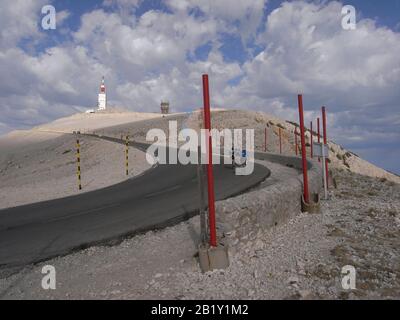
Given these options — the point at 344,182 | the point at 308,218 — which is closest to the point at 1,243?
the point at 308,218

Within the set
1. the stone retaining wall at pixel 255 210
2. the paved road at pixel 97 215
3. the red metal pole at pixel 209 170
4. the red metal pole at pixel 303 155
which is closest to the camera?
the red metal pole at pixel 209 170

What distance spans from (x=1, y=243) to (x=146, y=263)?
3654 millimetres

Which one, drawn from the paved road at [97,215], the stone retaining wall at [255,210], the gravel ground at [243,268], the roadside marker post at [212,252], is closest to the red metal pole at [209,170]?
the roadside marker post at [212,252]

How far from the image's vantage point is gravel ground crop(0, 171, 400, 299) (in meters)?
5.84

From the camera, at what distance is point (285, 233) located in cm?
876

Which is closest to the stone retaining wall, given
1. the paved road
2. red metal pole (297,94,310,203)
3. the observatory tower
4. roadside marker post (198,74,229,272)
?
red metal pole (297,94,310,203)

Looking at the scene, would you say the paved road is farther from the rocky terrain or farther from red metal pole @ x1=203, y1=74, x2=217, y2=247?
red metal pole @ x1=203, y1=74, x2=217, y2=247

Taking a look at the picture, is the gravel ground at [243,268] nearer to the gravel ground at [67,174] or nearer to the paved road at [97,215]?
the paved road at [97,215]

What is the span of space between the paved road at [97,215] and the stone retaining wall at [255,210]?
7.84 ft

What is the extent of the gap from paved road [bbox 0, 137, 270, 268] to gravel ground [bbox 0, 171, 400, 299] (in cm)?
63

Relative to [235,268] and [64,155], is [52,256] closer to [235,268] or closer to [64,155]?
[235,268]

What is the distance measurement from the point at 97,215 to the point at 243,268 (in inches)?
214

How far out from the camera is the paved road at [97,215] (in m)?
8.45

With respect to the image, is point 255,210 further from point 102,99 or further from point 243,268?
point 102,99
